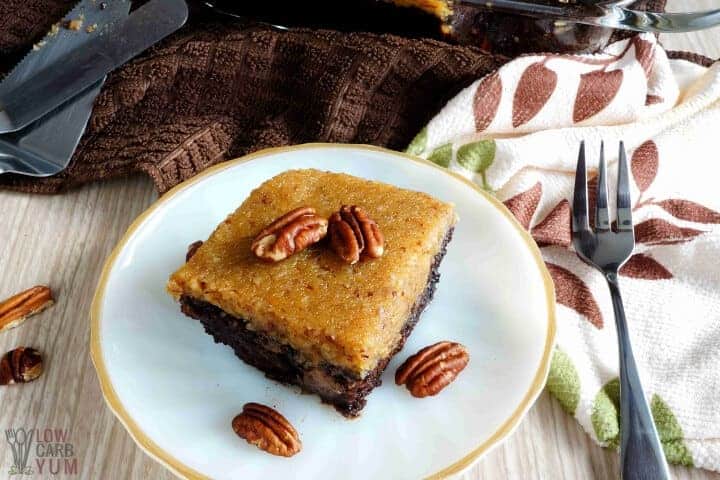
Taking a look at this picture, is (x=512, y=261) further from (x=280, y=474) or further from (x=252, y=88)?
(x=252, y=88)

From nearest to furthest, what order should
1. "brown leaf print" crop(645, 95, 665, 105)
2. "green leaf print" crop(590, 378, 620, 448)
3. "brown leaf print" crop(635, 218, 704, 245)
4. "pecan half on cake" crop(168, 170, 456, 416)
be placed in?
"pecan half on cake" crop(168, 170, 456, 416), "green leaf print" crop(590, 378, 620, 448), "brown leaf print" crop(635, 218, 704, 245), "brown leaf print" crop(645, 95, 665, 105)

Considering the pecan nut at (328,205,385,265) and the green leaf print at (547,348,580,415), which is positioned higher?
the pecan nut at (328,205,385,265)

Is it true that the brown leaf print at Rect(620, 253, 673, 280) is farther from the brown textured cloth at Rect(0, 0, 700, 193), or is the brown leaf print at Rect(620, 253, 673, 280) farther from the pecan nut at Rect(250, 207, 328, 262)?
the pecan nut at Rect(250, 207, 328, 262)

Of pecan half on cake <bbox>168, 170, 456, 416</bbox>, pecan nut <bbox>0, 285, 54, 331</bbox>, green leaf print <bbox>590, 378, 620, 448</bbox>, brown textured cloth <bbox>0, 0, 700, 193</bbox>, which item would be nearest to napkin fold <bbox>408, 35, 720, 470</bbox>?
green leaf print <bbox>590, 378, 620, 448</bbox>

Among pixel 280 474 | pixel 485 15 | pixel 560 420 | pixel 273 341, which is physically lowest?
pixel 560 420

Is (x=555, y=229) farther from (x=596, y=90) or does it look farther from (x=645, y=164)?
(x=596, y=90)

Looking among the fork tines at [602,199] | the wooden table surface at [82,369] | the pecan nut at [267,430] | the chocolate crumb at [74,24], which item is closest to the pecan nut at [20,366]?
the wooden table surface at [82,369]

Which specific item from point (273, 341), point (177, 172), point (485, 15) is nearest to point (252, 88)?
point (177, 172)

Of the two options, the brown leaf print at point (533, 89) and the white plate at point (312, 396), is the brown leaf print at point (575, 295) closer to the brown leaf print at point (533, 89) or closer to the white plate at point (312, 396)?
the white plate at point (312, 396)
